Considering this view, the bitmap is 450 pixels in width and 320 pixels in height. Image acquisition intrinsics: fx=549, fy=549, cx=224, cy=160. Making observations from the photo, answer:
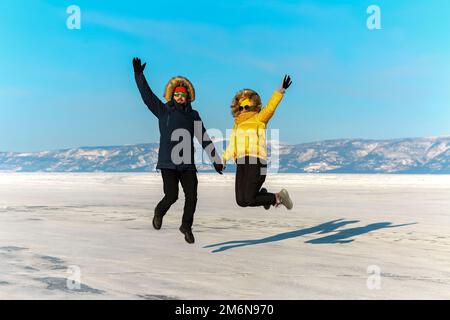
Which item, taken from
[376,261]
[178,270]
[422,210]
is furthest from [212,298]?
[422,210]

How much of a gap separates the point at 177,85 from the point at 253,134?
3.80 ft

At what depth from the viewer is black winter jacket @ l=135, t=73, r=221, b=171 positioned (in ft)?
22.4

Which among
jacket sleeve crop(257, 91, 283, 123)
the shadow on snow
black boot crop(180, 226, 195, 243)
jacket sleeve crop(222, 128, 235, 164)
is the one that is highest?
jacket sleeve crop(257, 91, 283, 123)

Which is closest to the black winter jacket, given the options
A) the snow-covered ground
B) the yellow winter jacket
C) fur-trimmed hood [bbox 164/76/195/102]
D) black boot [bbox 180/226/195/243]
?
fur-trimmed hood [bbox 164/76/195/102]

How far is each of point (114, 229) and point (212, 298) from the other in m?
5.45

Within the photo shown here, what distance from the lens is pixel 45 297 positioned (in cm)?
430

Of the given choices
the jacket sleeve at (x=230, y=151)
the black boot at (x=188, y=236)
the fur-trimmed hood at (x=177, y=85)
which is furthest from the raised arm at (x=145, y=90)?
the black boot at (x=188, y=236)

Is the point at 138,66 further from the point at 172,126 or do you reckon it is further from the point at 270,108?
the point at 270,108

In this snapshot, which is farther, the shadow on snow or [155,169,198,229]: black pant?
the shadow on snow

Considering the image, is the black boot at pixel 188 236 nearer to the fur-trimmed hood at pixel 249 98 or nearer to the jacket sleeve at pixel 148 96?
the jacket sleeve at pixel 148 96

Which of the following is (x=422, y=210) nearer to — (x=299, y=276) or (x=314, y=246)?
(x=314, y=246)

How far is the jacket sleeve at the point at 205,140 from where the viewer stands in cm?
A: 707

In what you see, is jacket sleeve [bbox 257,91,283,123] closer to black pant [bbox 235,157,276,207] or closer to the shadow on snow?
black pant [bbox 235,157,276,207]

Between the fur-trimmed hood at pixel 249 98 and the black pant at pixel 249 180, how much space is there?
0.71 metres
